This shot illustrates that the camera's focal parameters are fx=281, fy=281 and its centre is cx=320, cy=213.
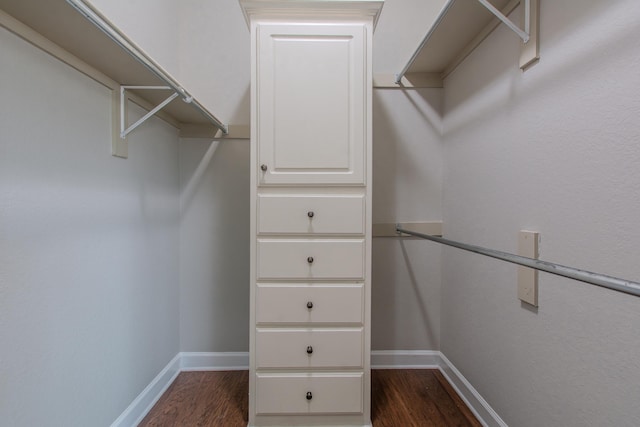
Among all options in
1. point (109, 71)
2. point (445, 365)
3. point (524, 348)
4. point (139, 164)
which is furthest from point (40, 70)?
point (445, 365)

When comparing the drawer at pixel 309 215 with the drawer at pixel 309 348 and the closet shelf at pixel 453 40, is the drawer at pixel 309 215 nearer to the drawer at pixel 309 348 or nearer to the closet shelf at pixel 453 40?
the drawer at pixel 309 348

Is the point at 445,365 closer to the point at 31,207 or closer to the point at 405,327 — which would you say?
the point at 405,327

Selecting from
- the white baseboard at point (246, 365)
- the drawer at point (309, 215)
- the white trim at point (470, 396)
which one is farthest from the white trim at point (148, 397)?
the white trim at point (470, 396)

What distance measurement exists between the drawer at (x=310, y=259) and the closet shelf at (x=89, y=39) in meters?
0.71

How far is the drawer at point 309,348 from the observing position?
1.19 metres

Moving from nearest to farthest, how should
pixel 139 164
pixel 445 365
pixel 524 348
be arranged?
pixel 524 348
pixel 139 164
pixel 445 365

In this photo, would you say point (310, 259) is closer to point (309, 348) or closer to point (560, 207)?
point (309, 348)

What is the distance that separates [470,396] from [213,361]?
54.3 inches

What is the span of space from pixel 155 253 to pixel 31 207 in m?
0.66

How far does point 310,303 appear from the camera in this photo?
1.19 meters

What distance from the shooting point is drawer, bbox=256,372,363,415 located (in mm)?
1197

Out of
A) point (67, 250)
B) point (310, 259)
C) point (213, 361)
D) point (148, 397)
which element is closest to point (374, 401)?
point (310, 259)

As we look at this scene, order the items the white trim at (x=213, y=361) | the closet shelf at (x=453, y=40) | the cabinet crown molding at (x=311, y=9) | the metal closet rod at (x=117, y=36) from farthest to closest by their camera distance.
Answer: the white trim at (x=213, y=361), the cabinet crown molding at (x=311, y=9), the closet shelf at (x=453, y=40), the metal closet rod at (x=117, y=36)

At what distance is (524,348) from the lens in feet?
3.26
